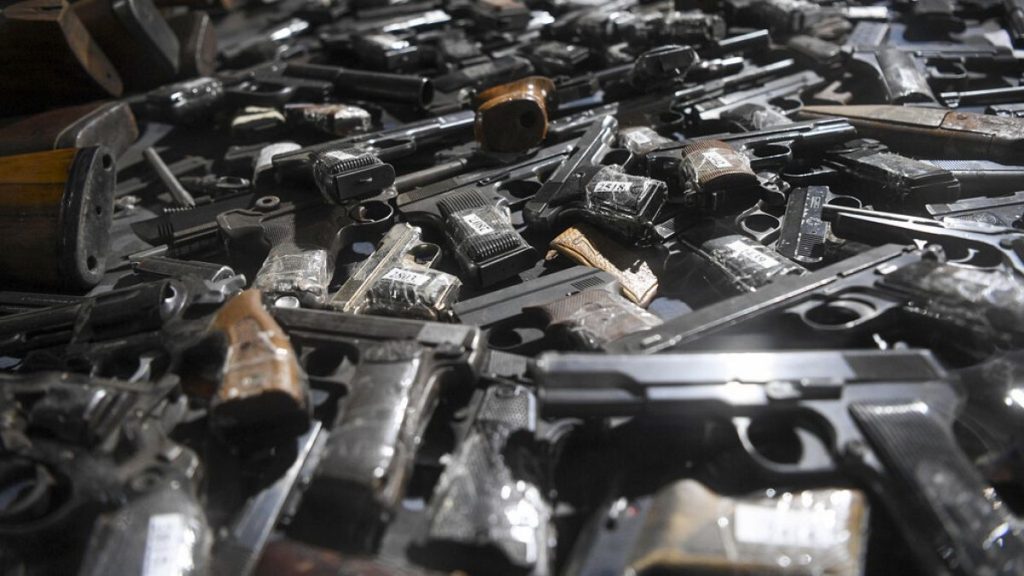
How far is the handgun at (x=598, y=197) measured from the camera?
299 centimetres

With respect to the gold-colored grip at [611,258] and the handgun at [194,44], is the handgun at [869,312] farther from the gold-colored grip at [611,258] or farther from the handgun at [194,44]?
the handgun at [194,44]

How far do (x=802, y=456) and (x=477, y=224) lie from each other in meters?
1.66

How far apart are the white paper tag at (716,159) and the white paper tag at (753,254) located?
375mm

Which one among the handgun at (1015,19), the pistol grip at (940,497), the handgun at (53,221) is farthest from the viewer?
the handgun at (1015,19)

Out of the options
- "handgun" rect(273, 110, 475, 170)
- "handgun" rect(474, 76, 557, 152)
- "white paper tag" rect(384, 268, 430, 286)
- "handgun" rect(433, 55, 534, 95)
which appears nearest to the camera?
"white paper tag" rect(384, 268, 430, 286)

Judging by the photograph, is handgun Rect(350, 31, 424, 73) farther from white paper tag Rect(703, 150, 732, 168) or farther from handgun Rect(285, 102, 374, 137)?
white paper tag Rect(703, 150, 732, 168)

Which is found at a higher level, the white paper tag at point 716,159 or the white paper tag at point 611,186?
the white paper tag at point 716,159

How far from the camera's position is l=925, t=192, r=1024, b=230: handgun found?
9.94 feet

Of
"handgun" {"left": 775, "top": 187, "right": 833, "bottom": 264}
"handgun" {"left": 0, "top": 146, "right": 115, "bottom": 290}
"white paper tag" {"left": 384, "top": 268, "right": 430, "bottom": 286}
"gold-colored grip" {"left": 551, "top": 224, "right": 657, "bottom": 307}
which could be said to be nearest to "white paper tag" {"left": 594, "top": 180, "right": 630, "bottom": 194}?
"gold-colored grip" {"left": 551, "top": 224, "right": 657, "bottom": 307}

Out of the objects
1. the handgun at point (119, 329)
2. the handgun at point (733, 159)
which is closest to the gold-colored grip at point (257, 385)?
the handgun at point (119, 329)

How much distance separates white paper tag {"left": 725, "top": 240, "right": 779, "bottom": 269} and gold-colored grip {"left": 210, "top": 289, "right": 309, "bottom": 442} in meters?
1.70

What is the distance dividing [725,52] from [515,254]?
276 centimetres

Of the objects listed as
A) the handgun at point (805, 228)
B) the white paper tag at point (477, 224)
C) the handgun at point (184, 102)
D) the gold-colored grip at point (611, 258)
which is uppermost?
the handgun at point (805, 228)

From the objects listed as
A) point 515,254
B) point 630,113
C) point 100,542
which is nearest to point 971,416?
point 515,254
